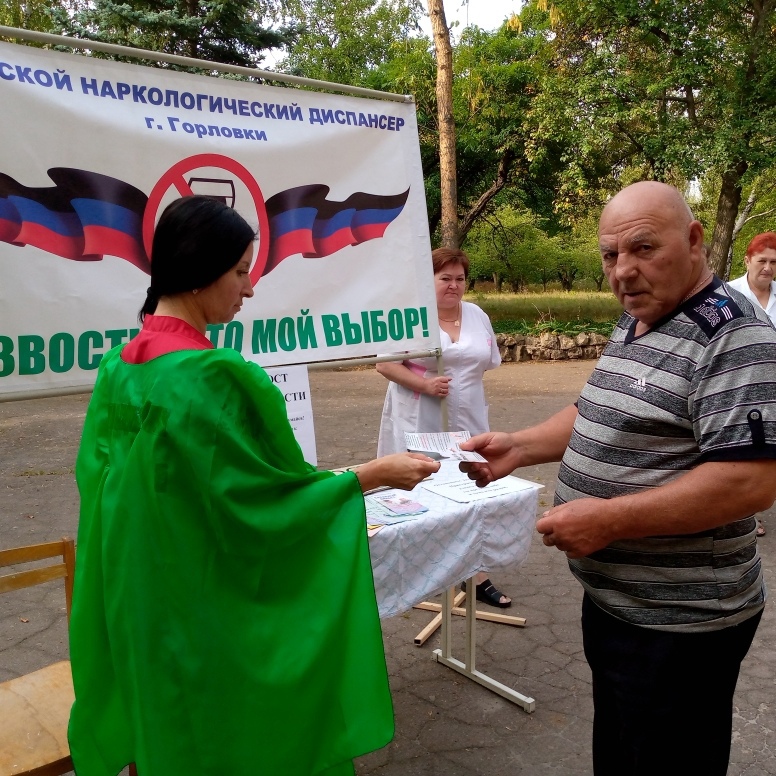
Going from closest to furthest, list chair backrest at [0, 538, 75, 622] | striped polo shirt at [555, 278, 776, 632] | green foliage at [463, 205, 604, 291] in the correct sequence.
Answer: striped polo shirt at [555, 278, 776, 632] < chair backrest at [0, 538, 75, 622] < green foliage at [463, 205, 604, 291]

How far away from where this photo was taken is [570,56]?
14602 mm

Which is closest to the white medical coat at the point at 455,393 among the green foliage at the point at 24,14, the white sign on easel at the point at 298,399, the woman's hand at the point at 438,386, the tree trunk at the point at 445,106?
the woman's hand at the point at 438,386

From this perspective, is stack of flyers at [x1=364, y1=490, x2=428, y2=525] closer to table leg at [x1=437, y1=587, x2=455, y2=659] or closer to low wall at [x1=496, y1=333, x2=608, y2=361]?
table leg at [x1=437, y1=587, x2=455, y2=659]

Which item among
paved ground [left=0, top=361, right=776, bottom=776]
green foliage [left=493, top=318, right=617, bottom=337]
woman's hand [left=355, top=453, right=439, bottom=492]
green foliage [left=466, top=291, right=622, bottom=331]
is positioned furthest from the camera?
green foliage [left=466, top=291, right=622, bottom=331]

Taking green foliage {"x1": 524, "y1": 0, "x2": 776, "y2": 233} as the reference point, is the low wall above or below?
below

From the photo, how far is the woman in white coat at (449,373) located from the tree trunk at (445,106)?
7877mm

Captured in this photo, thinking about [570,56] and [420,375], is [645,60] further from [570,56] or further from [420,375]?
[420,375]

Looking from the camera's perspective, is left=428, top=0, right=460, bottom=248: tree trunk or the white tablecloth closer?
the white tablecloth

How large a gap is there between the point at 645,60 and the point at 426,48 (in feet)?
15.4

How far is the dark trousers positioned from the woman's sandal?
2296 mm

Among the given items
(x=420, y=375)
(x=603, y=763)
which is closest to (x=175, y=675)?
(x=603, y=763)

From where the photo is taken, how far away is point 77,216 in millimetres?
2381

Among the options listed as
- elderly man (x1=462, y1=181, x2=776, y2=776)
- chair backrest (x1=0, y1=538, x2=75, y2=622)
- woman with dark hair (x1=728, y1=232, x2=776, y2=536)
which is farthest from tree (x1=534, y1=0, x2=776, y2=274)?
chair backrest (x1=0, y1=538, x2=75, y2=622)

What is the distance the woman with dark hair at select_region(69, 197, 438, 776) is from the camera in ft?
5.10
